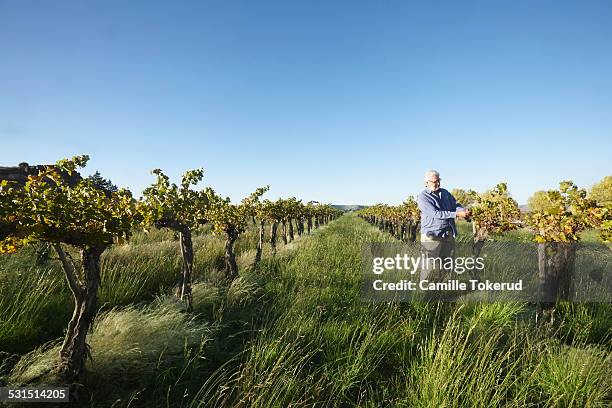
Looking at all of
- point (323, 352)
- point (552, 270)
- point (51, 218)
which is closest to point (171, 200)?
point (51, 218)

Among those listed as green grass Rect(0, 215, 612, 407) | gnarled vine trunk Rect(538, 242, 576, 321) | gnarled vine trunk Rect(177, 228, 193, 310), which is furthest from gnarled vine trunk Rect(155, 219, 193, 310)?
gnarled vine trunk Rect(538, 242, 576, 321)

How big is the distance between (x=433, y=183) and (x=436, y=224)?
2.22 feet

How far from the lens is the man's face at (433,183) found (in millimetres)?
5312

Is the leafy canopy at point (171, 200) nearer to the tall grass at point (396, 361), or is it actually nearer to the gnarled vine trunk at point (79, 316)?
the gnarled vine trunk at point (79, 316)

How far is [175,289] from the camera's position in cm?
655

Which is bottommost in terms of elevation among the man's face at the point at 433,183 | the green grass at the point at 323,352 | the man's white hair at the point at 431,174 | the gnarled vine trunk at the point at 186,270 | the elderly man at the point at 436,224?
the green grass at the point at 323,352

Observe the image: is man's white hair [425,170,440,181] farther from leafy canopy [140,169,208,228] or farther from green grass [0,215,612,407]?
leafy canopy [140,169,208,228]

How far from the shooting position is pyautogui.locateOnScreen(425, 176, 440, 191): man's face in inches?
209

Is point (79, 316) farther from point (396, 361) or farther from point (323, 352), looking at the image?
point (396, 361)

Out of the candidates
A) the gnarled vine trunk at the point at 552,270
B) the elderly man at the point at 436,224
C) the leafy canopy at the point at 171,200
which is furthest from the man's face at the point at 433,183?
the leafy canopy at the point at 171,200

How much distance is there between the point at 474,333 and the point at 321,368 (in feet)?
6.73

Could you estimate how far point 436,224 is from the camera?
5.31m

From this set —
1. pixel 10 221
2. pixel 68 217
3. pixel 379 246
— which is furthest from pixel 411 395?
pixel 379 246

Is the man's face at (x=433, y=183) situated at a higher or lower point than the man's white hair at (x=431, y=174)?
lower
